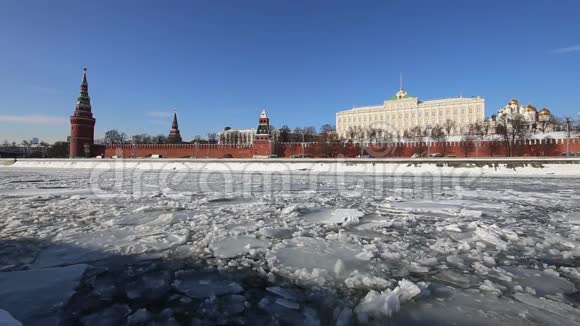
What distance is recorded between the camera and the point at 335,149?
5338cm

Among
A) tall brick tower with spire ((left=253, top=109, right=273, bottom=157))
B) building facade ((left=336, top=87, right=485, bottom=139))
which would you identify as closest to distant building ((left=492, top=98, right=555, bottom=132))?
building facade ((left=336, top=87, right=485, bottom=139))

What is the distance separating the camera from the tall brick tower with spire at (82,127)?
5856 cm

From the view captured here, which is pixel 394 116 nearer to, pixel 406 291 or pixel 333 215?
pixel 333 215

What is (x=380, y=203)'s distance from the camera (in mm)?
8516

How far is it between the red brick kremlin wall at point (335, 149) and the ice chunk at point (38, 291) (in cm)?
4862

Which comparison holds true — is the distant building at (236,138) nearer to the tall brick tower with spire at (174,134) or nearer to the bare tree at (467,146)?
the tall brick tower with spire at (174,134)

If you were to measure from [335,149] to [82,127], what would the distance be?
44.4 meters

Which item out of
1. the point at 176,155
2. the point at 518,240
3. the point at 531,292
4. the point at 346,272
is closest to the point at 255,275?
the point at 346,272

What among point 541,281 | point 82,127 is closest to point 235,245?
point 541,281

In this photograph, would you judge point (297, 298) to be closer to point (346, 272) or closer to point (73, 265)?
point (346, 272)

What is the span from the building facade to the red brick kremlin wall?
1095 inches

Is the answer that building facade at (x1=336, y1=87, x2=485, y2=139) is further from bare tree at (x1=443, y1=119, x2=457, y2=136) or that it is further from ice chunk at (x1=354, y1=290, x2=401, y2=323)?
ice chunk at (x1=354, y1=290, x2=401, y2=323)

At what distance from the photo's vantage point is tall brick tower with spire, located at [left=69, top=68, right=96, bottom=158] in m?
58.6

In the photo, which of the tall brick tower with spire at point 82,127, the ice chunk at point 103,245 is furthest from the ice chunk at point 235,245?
the tall brick tower with spire at point 82,127
